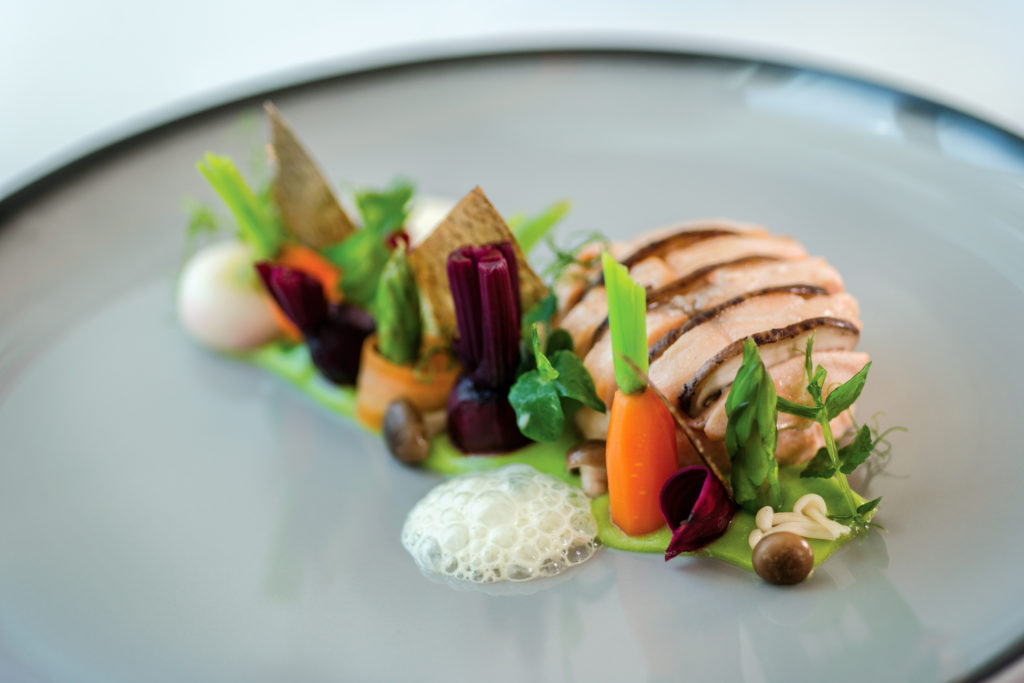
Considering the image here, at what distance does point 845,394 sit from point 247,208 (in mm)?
1713

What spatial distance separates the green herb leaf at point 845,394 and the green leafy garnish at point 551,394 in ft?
1.55

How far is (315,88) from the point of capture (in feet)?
12.0

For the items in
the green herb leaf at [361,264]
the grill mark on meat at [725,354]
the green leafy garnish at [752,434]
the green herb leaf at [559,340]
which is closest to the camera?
the green leafy garnish at [752,434]

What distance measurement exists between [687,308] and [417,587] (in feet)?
2.72

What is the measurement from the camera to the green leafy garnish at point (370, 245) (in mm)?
2514

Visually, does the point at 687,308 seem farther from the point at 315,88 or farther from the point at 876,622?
the point at 315,88

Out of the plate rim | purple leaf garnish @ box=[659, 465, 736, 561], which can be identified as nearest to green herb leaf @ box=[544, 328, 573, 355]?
purple leaf garnish @ box=[659, 465, 736, 561]

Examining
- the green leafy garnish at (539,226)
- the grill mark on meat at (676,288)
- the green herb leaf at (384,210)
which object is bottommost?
the grill mark on meat at (676,288)

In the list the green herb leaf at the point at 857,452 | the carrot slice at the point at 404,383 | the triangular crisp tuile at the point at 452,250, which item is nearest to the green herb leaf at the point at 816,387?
the green herb leaf at the point at 857,452

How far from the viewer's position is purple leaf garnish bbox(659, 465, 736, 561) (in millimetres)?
1764

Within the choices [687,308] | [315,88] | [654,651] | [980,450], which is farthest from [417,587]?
[315,88]

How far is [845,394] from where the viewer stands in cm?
176

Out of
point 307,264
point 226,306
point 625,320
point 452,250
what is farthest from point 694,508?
point 226,306

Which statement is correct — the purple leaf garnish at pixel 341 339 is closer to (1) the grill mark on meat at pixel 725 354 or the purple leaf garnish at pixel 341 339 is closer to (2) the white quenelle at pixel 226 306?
(2) the white quenelle at pixel 226 306
